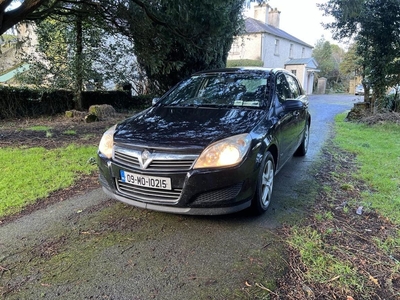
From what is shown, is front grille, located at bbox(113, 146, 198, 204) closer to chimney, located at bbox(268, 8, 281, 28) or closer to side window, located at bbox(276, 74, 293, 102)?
side window, located at bbox(276, 74, 293, 102)

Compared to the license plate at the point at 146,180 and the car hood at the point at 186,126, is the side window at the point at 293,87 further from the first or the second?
the license plate at the point at 146,180

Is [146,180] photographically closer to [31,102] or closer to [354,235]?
[354,235]

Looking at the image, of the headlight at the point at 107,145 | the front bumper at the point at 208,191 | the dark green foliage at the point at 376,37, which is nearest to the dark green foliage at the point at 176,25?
the headlight at the point at 107,145

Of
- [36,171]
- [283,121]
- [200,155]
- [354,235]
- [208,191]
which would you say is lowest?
[354,235]

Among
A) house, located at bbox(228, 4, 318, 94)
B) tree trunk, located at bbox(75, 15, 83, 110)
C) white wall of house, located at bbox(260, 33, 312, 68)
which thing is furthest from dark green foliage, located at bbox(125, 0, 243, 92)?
white wall of house, located at bbox(260, 33, 312, 68)

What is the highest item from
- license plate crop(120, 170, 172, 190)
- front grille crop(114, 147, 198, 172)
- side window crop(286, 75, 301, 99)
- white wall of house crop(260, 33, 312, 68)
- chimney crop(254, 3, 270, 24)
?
chimney crop(254, 3, 270, 24)

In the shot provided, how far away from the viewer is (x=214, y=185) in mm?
2664

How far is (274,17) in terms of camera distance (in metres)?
35.0

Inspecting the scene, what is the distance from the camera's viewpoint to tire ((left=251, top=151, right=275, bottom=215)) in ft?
9.90

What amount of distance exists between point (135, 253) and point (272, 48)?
30392 mm

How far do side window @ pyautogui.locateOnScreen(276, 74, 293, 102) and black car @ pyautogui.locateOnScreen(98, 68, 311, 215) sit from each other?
235 mm

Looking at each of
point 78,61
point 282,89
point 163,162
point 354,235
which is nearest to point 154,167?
point 163,162

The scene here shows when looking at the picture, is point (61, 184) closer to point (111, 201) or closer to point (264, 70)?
point (111, 201)

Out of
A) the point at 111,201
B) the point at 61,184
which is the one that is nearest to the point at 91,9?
the point at 61,184
